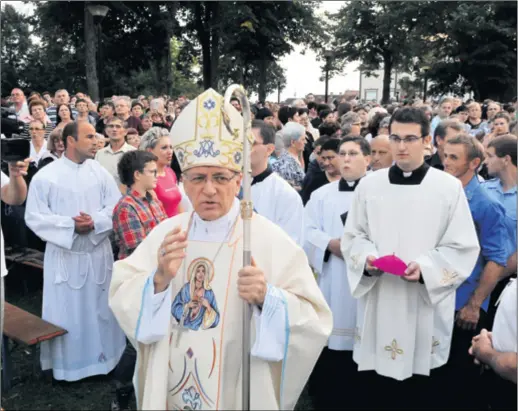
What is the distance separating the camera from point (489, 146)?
468 cm

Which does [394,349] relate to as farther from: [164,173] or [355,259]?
[164,173]

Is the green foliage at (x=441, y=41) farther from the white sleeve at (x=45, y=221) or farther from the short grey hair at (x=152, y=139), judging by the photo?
the white sleeve at (x=45, y=221)

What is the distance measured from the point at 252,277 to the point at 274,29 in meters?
27.7

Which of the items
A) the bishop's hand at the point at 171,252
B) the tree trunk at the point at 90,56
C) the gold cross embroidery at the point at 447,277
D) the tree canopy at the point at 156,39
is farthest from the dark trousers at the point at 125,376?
the tree canopy at the point at 156,39

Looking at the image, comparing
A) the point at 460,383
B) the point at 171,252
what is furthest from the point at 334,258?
the point at 171,252

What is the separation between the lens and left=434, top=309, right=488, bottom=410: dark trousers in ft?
14.0

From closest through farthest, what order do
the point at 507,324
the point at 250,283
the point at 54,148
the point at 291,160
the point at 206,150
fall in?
1. the point at 250,283
2. the point at 507,324
3. the point at 206,150
4. the point at 291,160
5. the point at 54,148

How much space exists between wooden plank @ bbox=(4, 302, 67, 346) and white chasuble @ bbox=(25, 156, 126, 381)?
154 mm

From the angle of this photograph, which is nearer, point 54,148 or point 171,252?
point 171,252

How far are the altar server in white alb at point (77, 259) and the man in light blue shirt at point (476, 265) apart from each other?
114 inches

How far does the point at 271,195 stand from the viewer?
4.62m

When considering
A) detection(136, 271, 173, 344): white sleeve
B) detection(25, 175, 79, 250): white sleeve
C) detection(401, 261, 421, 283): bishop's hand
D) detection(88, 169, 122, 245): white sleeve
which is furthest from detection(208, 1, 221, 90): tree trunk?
detection(136, 271, 173, 344): white sleeve

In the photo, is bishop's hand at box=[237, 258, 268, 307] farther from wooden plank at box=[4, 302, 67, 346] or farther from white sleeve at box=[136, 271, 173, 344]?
wooden plank at box=[4, 302, 67, 346]

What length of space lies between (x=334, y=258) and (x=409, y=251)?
34.0 inches
